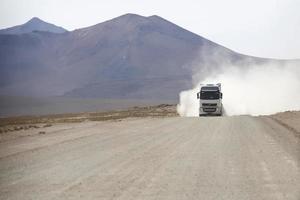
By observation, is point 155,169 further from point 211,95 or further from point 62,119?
point 62,119

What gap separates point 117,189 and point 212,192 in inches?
87.3

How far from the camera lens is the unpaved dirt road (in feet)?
40.9

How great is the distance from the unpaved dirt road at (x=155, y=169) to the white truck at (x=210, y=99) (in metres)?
27.6

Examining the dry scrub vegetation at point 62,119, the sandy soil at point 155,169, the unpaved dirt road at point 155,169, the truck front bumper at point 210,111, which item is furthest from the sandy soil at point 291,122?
the dry scrub vegetation at point 62,119

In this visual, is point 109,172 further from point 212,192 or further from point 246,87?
point 246,87

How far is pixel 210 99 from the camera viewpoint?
178 feet

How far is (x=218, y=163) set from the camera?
17.5 meters

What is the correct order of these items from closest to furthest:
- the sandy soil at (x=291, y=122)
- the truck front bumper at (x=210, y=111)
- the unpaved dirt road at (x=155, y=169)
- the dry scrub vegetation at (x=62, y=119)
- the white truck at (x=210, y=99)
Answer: the unpaved dirt road at (x=155, y=169)
the sandy soil at (x=291, y=122)
the dry scrub vegetation at (x=62, y=119)
the white truck at (x=210, y=99)
the truck front bumper at (x=210, y=111)

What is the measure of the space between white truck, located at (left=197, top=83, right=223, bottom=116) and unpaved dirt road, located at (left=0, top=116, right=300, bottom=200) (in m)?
27.6

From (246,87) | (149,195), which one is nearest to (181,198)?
(149,195)

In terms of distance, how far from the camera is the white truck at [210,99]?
53.9 m

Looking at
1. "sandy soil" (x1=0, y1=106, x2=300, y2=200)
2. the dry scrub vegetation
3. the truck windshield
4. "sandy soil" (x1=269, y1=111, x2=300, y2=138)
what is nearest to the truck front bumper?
the truck windshield

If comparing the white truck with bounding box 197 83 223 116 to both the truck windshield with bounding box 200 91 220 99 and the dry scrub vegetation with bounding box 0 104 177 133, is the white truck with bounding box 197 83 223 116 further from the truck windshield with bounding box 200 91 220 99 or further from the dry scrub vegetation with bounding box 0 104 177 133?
the dry scrub vegetation with bounding box 0 104 177 133

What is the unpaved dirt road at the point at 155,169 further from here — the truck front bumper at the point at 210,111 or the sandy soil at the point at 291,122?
the truck front bumper at the point at 210,111
